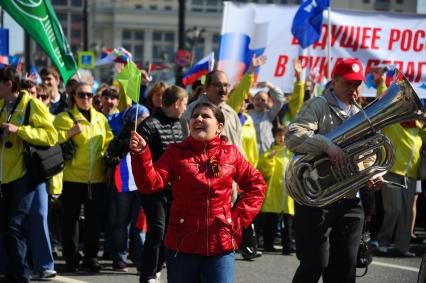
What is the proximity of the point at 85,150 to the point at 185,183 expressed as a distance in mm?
3545

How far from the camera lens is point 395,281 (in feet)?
28.1

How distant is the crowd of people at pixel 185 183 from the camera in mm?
5582

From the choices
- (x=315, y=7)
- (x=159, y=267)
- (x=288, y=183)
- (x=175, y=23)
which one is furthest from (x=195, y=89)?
(x=175, y=23)

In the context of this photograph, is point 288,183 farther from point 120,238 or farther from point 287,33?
point 287,33

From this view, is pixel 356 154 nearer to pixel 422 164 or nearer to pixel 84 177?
pixel 84 177

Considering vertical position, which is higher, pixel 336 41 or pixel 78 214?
pixel 336 41

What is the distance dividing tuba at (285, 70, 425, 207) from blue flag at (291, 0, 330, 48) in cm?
528

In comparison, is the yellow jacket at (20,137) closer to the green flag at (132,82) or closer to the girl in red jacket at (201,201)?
the green flag at (132,82)

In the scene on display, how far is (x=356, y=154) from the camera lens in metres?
6.07

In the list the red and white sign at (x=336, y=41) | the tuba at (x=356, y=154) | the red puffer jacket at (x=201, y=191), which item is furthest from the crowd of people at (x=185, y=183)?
the red and white sign at (x=336, y=41)

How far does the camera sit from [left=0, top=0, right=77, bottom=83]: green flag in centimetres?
973

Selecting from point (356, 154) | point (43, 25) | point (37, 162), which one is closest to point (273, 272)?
point (37, 162)

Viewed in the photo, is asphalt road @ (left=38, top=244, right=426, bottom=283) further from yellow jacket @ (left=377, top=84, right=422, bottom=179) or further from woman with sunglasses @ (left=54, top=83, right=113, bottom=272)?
yellow jacket @ (left=377, top=84, right=422, bottom=179)

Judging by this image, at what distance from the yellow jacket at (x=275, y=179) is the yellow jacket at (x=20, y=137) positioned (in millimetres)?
3567
